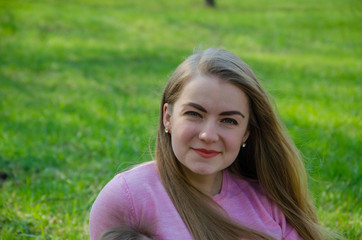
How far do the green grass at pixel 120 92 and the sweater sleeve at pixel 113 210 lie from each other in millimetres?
662

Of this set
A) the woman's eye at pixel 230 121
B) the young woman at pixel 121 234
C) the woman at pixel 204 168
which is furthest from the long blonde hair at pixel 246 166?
the young woman at pixel 121 234

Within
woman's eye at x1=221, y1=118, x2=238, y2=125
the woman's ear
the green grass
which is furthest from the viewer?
the green grass

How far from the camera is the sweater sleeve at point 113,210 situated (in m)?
2.30

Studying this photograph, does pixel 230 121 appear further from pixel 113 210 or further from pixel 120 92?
pixel 120 92

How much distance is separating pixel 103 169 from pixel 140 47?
7.60 meters

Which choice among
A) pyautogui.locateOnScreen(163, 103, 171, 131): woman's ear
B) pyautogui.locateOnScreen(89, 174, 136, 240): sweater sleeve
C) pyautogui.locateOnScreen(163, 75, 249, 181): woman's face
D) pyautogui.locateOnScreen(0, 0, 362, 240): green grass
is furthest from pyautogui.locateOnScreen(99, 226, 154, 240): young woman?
pyautogui.locateOnScreen(0, 0, 362, 240): green grass

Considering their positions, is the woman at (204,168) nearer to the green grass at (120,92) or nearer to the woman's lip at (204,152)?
the woman's lip at (204,152)

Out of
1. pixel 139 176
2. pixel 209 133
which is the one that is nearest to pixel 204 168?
pixel 209 133

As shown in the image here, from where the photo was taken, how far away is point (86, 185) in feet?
12.8

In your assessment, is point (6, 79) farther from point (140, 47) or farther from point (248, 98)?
point (248, 98)

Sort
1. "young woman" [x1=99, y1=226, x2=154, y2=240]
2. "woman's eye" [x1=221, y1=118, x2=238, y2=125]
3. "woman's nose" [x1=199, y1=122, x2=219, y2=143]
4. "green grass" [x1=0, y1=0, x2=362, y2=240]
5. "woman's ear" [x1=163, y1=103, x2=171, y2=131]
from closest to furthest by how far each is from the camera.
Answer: "young woman" [x1=99, y1=226, x2=154, y2=240] → "woman's nose" [x1=199, y1=122, x2=219, y2=143] → "woman's eye" [x1=221, y1=118, x2=238, y2=125] → "woman's ear" [x1=163, y1=103, x2=171, y2=131] → "green grass" [x1=0, y1=0, x2=362, y2=240]

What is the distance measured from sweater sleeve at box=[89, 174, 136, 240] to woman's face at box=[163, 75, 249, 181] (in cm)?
35

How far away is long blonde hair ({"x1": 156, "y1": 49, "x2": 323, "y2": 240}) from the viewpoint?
2.37 meters

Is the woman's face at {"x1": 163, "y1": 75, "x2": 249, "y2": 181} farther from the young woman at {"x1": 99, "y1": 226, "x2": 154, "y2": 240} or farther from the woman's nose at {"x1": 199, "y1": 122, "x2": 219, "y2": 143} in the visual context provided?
the young woman at {"x1": 99, "y1": 226, "x2": 154, "y2": 240}
